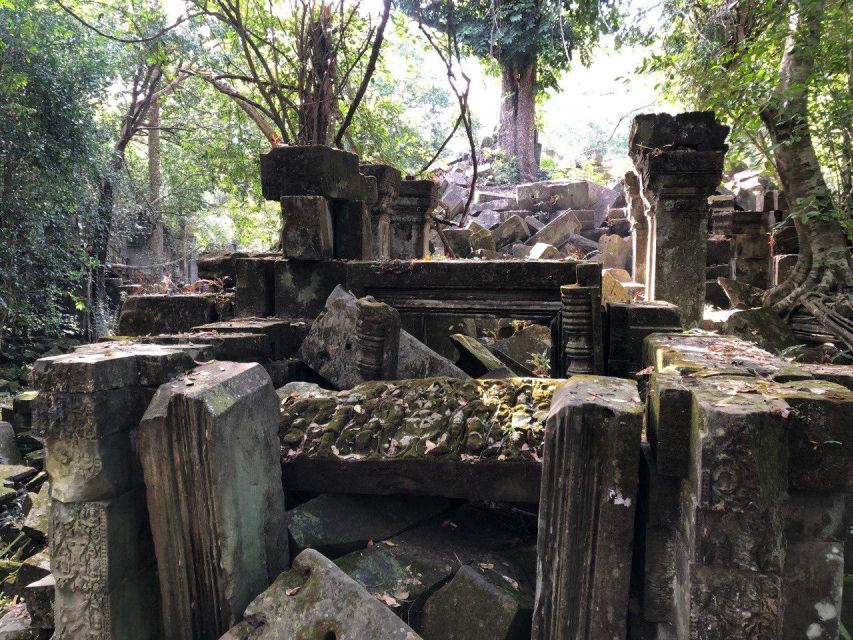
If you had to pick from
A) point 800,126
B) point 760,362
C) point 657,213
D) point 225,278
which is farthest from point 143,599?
point 800,126

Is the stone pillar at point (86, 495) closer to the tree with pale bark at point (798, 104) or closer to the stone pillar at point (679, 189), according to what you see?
the stone pillar at point (679, 189)

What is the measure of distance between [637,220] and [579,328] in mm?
4301

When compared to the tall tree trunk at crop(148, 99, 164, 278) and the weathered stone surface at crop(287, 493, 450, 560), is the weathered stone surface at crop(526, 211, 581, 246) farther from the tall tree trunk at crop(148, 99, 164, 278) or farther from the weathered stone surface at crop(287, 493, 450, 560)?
the weathered stone surface at crop(287, 493, 450, 560)

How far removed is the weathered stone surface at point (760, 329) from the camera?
6.84 m

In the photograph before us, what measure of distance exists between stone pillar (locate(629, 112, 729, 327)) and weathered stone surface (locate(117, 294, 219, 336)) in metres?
4.35

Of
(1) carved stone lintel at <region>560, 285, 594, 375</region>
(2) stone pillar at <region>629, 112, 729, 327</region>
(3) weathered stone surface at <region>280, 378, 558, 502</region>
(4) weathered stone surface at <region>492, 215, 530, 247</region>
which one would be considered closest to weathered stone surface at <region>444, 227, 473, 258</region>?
(4) weathered stone surface at <region>492, 215, 530, 247</region>

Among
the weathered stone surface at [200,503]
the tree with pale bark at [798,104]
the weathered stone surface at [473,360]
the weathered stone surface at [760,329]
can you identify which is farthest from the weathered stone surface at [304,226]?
the weathered stone surface at [760,329]

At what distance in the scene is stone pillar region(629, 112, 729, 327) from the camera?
215 inches

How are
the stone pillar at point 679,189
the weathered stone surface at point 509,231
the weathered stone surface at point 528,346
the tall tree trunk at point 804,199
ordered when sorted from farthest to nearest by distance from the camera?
the weathered stone surface at point 509,231
the tall tree trunk at point 804,199
the weathered stone surface at point 528,346
the stone pillar at point 679,189

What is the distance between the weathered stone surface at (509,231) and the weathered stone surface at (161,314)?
385 inches

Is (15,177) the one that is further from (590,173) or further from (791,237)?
(590,173)

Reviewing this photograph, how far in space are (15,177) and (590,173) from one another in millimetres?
17062

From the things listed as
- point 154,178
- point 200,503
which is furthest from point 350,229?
point 154,178

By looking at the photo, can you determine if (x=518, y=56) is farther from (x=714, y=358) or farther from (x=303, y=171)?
(x=714, y=358)
